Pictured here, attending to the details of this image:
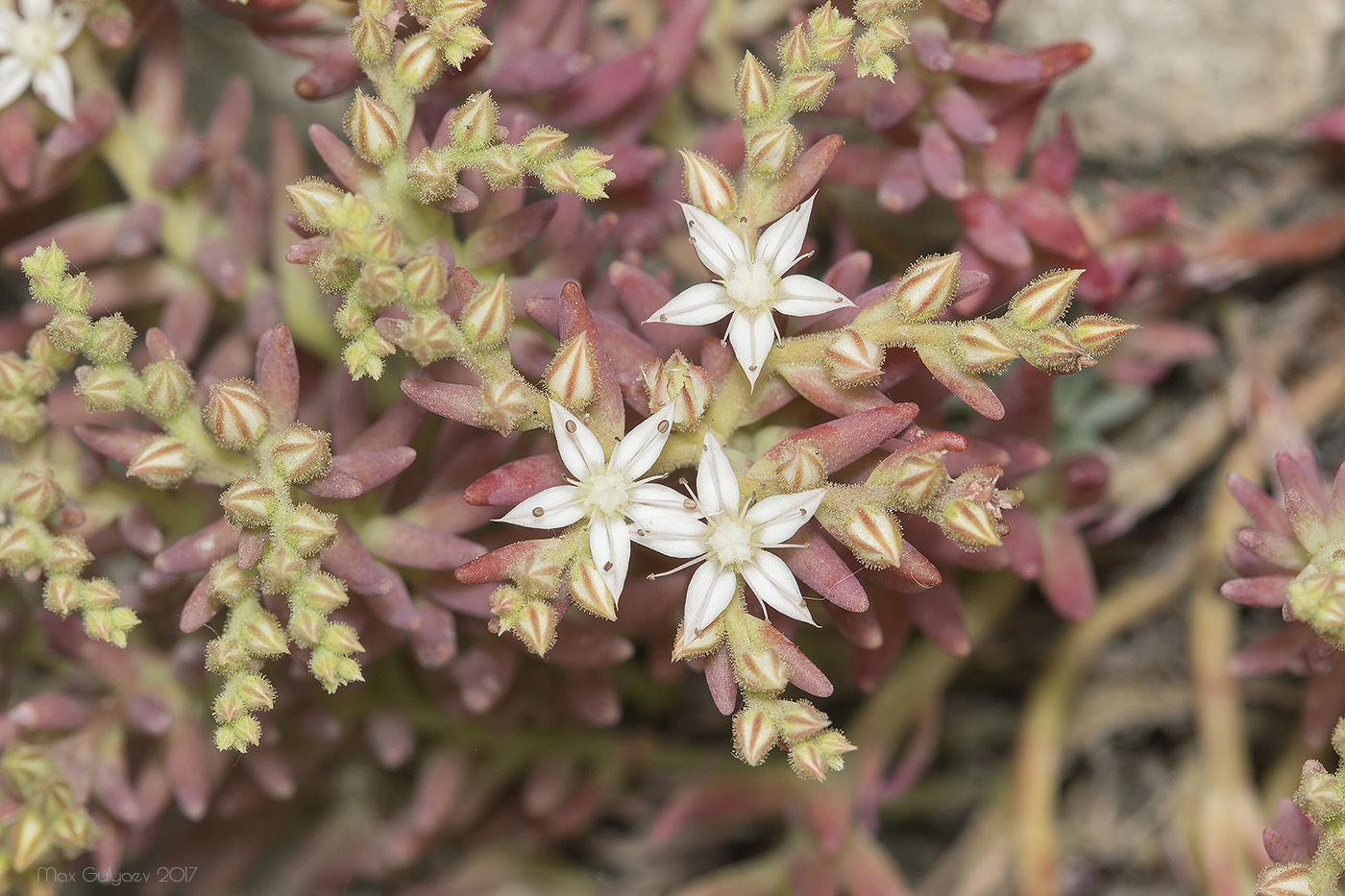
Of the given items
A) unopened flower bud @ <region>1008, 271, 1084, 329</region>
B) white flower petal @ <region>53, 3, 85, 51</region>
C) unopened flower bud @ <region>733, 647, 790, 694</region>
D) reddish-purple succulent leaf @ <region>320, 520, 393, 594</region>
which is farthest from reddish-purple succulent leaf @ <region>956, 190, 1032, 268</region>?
white flower petal @ <region>53, 3, 85, 51</region>

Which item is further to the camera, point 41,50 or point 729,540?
point 41,50

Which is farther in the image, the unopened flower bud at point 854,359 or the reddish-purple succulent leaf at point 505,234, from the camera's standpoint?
the reddish-purple succulent leaf at point 505,234

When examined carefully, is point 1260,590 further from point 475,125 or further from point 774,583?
point 475,125

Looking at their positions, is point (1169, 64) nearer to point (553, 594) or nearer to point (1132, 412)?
point (1132, 412)

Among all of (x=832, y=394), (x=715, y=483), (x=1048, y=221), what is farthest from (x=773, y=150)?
(x=1048, y=221)

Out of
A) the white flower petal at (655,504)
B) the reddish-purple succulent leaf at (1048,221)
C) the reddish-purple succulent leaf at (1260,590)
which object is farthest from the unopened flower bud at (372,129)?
the reddish-purple succulent leaf at (1260,590)

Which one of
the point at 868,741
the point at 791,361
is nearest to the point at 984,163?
the point at 791,361

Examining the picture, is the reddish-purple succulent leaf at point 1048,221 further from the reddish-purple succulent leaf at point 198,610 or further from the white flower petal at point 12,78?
the white flower petal at point 12,78
